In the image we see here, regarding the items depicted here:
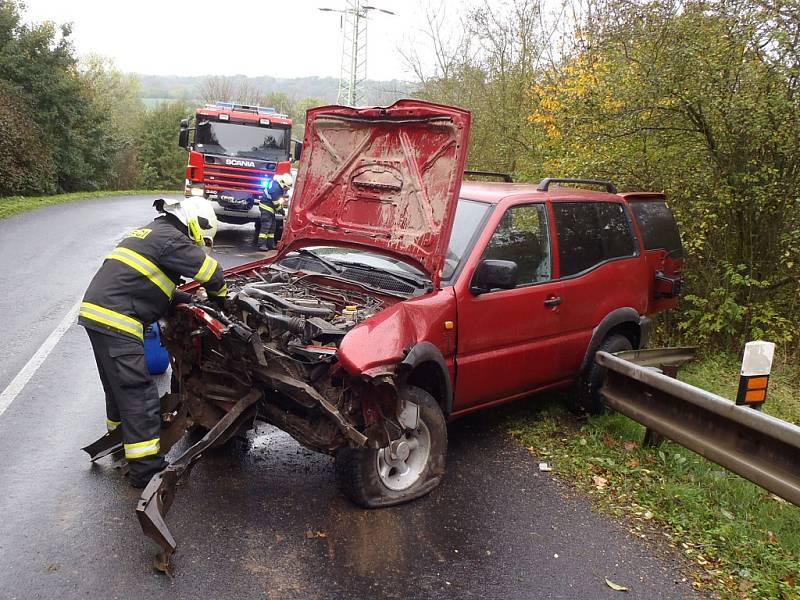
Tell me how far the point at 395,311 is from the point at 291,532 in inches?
54.7

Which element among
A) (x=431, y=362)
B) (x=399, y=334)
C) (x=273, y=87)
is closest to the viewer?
(x=399, y=334)

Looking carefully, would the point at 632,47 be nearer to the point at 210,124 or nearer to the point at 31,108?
the point at 210,124

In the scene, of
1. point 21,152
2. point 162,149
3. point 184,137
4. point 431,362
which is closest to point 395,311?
point 431,362

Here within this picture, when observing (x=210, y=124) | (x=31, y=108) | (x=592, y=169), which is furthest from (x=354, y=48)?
(x=592, y=169)

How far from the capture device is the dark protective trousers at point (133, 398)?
12.9ft

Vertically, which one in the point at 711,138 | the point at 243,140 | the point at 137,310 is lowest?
the point at 137,310

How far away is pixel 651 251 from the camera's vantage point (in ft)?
20.1

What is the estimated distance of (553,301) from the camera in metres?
5.04

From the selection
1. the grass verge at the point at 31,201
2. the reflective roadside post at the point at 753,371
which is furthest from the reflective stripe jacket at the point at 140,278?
the grass verge at the point at 31,201

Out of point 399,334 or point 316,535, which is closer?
point 316,535

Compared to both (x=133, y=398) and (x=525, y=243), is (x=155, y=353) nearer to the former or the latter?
(x=133, y=398)

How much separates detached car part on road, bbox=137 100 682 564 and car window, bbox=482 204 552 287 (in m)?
0.01

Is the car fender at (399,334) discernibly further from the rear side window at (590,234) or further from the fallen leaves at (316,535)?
the rear side window at (590,234)

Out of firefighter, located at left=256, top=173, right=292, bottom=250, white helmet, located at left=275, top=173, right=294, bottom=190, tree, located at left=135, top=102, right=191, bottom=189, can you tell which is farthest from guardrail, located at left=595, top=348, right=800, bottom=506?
tree, located at left=135, top=102, right=191, bottom=189
